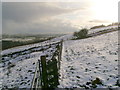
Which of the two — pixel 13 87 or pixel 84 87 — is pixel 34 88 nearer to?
pixel 84 87

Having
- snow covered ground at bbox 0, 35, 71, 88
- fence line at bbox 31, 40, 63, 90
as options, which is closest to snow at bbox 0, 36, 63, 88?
snow covered ground at bbox 0, 35, 71, 88

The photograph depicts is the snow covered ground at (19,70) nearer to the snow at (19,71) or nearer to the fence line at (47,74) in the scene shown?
the snow at (19,71)

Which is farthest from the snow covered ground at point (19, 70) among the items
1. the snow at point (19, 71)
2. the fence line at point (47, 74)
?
the fence line at point (47, 74)

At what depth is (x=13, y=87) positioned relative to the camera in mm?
7562

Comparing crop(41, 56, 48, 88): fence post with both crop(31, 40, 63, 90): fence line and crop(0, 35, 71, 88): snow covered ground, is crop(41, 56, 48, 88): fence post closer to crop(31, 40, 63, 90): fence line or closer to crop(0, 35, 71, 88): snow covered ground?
crop(31, 40, 63, 90): fence line

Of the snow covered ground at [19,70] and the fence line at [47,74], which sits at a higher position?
the fence line at [47,74]

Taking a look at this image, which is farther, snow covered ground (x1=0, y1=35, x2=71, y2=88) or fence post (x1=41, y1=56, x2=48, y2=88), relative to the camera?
snow covered ground (x1=0, y1=35, x2=71, y2=88)

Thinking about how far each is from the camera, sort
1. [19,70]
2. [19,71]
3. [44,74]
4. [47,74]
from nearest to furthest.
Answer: [44,74]
[47,74]
[19,71]
[19,70]

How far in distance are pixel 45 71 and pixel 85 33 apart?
24.5 meters

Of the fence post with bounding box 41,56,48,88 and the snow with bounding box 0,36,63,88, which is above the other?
the fence post with bounding box 41,56,48,88

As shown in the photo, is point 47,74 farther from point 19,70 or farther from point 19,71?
point 19,70

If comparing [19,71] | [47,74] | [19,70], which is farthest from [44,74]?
[19,70]

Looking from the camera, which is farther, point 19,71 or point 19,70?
point 19,70

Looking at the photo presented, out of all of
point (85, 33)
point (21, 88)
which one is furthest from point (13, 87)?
point (85, 33)
